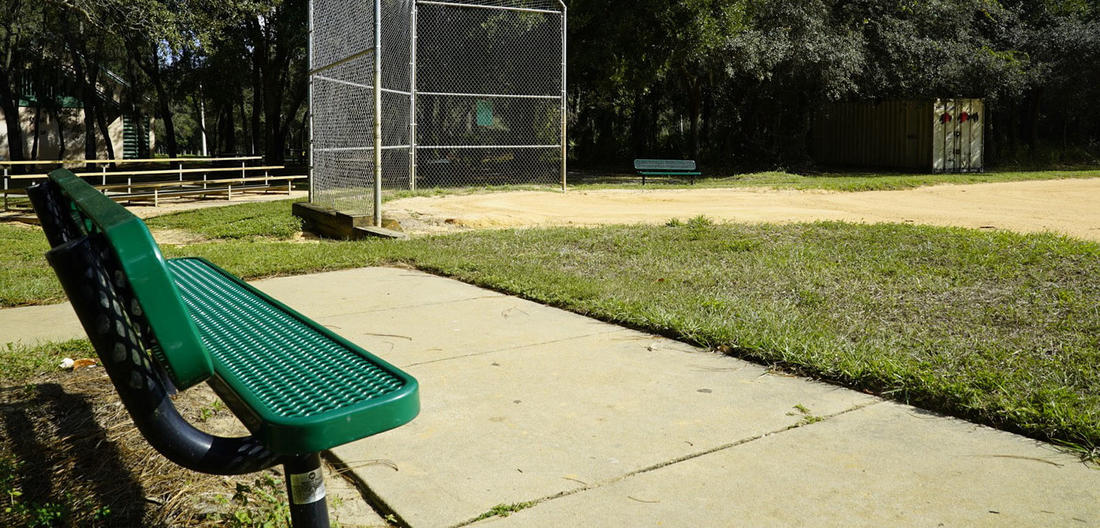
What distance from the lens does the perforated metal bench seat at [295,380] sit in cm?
177

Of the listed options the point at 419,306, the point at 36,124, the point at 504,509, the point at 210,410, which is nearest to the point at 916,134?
the point at 419,306

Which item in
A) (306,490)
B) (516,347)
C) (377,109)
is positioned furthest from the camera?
(377,109)

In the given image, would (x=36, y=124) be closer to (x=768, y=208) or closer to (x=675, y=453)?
(x=768, y=208)

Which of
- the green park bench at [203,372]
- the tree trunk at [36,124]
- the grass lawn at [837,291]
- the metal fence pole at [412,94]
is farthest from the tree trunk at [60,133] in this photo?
the green park bench at [203,372]

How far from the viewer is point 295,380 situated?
210 centimetres

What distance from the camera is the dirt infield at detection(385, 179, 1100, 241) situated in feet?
34.3

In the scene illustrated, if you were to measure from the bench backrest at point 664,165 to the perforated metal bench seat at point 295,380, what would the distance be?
18031 millimetres

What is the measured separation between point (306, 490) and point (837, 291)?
4.37 metres

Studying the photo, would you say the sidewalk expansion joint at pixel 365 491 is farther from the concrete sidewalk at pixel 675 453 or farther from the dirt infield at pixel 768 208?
the dirt infield at pixel 768 208

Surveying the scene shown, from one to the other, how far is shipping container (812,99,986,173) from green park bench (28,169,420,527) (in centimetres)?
2565

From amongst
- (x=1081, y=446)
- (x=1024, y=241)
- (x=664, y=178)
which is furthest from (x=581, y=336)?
(x=664, y=178)

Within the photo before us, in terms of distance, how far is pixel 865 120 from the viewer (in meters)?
27.7

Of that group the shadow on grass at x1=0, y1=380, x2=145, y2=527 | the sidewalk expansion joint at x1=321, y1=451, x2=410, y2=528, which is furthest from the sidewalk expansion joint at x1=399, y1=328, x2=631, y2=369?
the shadow on grass at x1=0, y1=380, x2=145, y2=527

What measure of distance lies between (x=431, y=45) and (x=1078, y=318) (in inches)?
563
